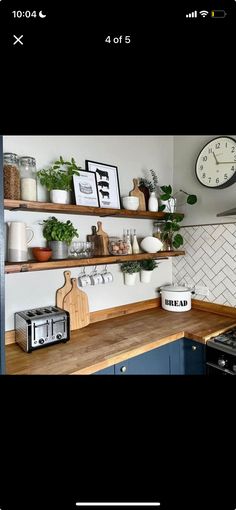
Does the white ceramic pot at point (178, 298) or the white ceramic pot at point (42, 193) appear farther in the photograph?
the white ceramic pot at point (178, 298)

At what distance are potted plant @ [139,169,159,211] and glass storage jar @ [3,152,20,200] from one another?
961 millimetres

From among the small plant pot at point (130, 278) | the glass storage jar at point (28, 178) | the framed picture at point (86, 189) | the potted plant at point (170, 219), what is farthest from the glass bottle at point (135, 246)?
the glass storage jar at point (28, 178)

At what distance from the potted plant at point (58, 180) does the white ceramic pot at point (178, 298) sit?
1022 millimetres

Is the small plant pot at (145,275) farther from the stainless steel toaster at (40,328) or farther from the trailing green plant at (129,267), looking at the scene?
the stainless steel toaster at (40,328)

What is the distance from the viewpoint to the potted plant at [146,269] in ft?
6.57

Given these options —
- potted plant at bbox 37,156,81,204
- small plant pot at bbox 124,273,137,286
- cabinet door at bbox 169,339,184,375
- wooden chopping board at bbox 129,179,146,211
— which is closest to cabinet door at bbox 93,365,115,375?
cabinet door at bbox 169,339,184,375

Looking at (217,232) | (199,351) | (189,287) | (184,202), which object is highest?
(184,202)

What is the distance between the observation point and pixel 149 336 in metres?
1.49

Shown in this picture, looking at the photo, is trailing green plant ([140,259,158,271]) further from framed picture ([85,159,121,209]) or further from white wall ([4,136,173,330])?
framed picture ([85,159,121,209])

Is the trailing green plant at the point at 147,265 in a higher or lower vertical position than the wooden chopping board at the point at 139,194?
lower
